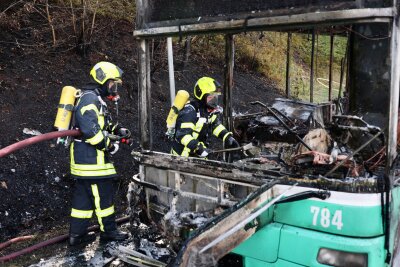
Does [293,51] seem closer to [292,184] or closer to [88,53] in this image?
[88,53]

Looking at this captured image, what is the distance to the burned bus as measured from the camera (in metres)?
2.66

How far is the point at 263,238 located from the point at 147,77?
1.99 meters

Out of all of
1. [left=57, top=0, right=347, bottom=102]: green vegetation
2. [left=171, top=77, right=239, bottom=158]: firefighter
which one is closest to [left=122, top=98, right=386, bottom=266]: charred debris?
[left=171, top=77, right=239, bottom=158]: firefighter

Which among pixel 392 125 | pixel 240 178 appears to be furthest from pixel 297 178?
pixel 392 125

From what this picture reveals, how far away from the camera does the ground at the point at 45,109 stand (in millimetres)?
5660

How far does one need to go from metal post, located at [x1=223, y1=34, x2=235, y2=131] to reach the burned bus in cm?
157

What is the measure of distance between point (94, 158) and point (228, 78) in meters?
1.99

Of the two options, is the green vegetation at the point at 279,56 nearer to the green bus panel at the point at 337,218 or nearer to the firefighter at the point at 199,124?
the firefighter at the point at 199,124

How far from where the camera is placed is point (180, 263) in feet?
9.09

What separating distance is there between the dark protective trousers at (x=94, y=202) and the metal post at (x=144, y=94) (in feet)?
3.15

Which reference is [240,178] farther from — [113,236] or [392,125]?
[113,236]

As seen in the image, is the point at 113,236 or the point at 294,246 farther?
the point at 113,236

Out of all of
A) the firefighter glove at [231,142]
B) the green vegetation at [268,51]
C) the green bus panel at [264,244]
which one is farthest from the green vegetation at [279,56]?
the green bus panel at [264,244]

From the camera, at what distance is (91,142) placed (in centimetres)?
466
